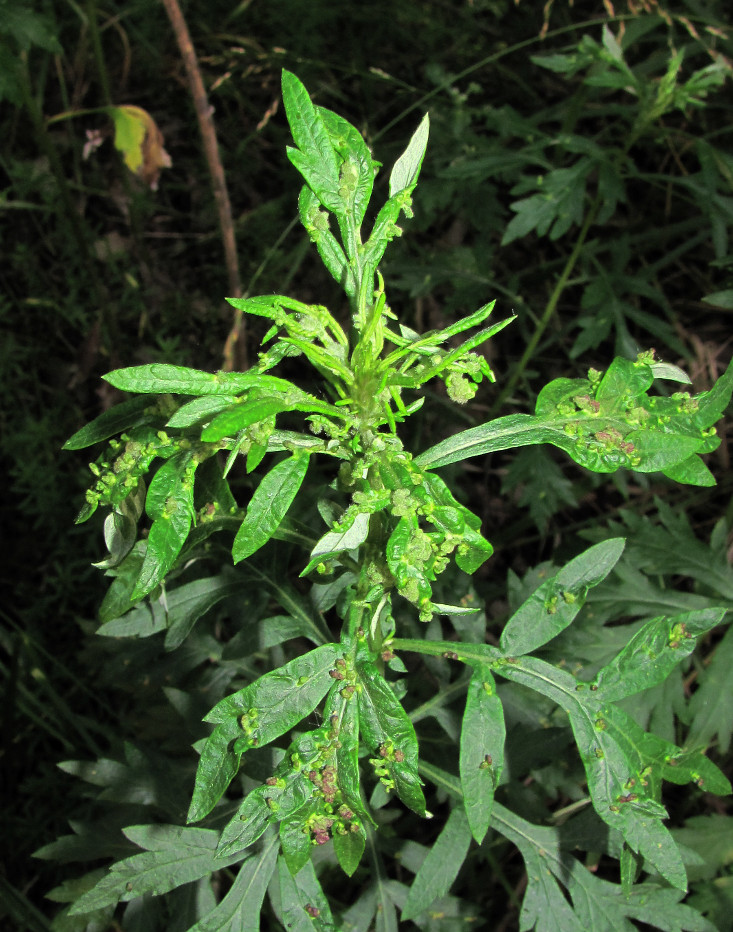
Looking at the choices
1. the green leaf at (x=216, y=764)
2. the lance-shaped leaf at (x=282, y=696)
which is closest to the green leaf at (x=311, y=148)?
the lance-shaped leaf at (x=282, y=696)

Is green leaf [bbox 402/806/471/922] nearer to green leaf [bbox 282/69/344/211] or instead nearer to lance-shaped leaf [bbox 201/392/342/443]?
lance-shaped leaf [bbox 201/392/342/443]

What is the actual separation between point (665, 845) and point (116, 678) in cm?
169

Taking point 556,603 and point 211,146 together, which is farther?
point 211,146

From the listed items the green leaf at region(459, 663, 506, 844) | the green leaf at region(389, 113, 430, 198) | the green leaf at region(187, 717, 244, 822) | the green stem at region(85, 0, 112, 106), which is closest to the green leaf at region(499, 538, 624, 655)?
the green leaf at region(459, 663, 506, 844)

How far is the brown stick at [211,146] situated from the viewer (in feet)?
9.40

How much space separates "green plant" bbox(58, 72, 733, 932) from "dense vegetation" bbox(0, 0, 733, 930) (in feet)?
0.08

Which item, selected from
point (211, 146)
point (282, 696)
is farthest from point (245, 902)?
point (211, 146)

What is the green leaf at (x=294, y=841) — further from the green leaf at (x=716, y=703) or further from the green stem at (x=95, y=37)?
the green stem at (x=95, y=37)

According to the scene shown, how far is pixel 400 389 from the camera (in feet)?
5.84

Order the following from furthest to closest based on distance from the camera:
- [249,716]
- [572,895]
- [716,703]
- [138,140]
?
1. [138,140]
2. [716,703]
3. [572,895]
4. [249,716]

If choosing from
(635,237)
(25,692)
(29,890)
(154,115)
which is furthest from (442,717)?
(154,115)

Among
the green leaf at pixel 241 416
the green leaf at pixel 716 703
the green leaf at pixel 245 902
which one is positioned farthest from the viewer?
the green leaf at pixel 716 703

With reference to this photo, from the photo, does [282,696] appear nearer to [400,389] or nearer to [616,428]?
[400,389]

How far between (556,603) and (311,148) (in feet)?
3.77
